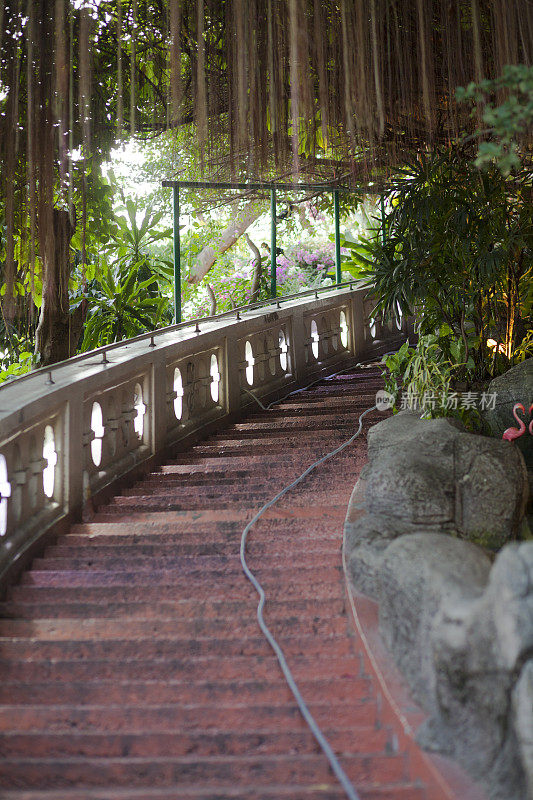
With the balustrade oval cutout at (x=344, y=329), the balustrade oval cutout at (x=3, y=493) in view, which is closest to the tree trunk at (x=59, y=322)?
the balustrade oval cutout at (x=3, y=493)

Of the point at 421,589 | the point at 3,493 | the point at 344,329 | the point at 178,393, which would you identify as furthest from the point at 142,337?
the point at 344,329

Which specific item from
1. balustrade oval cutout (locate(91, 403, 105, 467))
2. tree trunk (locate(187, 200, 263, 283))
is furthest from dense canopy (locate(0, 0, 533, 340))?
tree trunk (locate(187, 200, 263, 283))

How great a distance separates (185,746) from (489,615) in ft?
3.19

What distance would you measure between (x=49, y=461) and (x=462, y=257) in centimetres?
307

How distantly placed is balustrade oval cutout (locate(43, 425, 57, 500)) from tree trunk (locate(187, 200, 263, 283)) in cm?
807

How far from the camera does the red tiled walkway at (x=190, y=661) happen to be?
2.16m

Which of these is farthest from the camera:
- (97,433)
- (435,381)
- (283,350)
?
(283,350)

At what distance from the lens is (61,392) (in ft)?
12.2

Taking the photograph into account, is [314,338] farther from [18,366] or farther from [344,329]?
[18,366]

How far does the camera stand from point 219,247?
12430mm

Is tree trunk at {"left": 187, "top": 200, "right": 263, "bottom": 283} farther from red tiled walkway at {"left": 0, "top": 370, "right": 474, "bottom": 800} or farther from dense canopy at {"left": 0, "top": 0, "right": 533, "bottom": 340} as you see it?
red tiled walkway at {"left": 0, "top": 370, "right": 474, "bottom": 800}

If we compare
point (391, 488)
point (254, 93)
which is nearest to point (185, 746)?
point (391, 488)

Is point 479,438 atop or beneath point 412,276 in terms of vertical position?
beneath

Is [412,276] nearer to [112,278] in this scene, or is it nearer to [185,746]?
[185,746]
